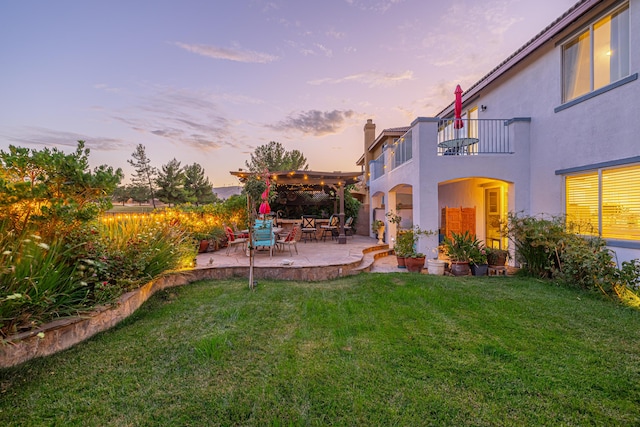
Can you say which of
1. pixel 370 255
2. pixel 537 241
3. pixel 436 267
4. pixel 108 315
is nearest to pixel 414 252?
pixel 436 267

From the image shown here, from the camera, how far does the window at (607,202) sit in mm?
5781

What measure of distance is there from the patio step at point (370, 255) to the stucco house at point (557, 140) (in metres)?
1.68

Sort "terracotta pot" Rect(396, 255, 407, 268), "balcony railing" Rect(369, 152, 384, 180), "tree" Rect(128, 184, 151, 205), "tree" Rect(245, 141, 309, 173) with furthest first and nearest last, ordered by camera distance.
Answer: "tree" Rect(128, 184, 151, 205), "tree" Rect(245, 141, 309, 173), "balcony railing" Rect(369, 152, 384, 180), "terracotta pot" Rect(396, 255, 407, 268)

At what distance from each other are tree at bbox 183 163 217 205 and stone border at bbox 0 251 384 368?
113 feet

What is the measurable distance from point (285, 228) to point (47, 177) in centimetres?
1255

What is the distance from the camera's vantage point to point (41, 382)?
2.66m

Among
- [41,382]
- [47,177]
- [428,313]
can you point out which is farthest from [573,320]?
[47,177]

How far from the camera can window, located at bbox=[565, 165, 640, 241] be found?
578cm

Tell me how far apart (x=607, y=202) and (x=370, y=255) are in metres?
6.18

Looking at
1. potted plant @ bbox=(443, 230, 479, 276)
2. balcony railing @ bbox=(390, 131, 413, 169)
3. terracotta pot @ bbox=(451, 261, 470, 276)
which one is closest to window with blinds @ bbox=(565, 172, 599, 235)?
potted plant @ bbox=(443, 230, 479, 276)

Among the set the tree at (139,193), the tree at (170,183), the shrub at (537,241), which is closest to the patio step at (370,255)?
the shrub at (537,241)

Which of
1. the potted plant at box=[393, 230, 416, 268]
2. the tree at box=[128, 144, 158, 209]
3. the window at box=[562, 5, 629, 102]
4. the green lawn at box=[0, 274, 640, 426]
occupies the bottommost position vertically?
the green lawn at box=[0, 274, 640, 426]

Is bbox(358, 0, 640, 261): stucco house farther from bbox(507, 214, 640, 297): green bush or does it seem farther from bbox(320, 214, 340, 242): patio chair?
bbox(320, 214, 340, 242): patio chair

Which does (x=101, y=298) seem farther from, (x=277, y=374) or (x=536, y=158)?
(x=536, y=158)
